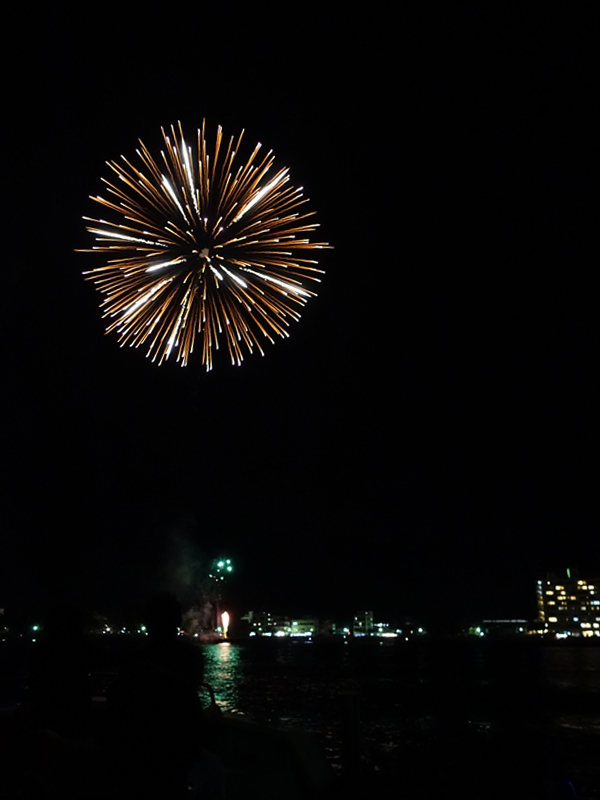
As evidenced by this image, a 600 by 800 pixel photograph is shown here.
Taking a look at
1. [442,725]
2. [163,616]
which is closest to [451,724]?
[442,725]

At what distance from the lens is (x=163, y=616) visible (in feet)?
15.0

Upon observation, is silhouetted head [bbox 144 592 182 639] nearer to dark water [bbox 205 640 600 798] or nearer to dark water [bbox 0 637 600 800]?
dark water [bbox 0 637 600 800]

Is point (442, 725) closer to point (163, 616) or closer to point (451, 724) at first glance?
point (451, 724)

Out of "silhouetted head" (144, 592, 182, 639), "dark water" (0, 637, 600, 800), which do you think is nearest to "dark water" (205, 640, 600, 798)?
"dark water" (0, 637, 600, 800)

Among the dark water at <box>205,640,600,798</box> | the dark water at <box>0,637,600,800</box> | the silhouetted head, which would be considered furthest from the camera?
the dark water at <box>205,640,600,798</box>

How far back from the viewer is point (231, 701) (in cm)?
3919

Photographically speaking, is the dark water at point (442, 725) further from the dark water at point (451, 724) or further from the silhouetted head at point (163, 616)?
the silhouetted head at point (163, 616)

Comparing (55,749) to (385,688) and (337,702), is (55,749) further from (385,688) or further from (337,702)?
(385,688)

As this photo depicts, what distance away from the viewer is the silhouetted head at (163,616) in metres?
4.53

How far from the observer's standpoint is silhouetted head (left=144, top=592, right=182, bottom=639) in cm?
453

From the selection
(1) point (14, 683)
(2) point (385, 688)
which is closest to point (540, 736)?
(2) point (385, 688)

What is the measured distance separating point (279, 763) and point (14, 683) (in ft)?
170

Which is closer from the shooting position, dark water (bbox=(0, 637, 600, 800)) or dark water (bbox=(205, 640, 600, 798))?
dark water (bbox=(0, 637, 600, 800))

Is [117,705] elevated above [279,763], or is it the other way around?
[117,705]
